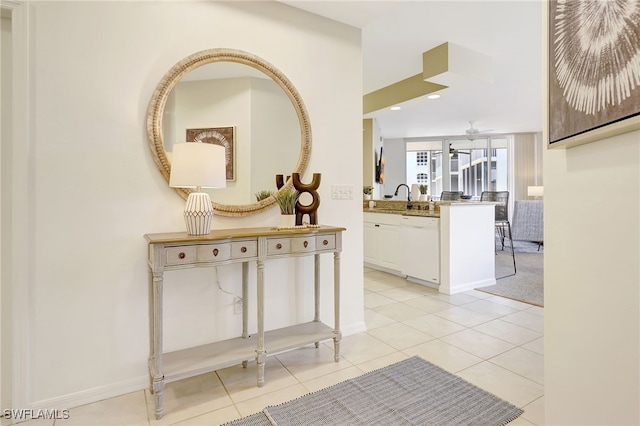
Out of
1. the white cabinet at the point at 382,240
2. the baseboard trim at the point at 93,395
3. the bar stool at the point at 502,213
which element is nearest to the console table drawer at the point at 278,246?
the baseboard trim at the point at 93,395

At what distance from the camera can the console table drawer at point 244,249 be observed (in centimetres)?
186

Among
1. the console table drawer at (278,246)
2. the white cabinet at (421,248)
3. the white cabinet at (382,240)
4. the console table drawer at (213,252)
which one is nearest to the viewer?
the console table drawer at (213,252)

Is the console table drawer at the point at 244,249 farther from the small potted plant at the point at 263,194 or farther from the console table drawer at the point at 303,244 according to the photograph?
the small potted plant at the point at 263,194

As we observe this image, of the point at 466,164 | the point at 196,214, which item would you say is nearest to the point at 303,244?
the point at 196,214

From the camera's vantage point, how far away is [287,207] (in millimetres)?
2201

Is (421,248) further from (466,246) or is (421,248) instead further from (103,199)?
(103,199)

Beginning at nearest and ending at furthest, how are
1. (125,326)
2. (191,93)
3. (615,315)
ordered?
(615,315) → (125,326) → (191,93)

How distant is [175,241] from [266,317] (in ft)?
3.15

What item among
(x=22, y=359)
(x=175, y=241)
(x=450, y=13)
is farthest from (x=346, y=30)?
(x=22, y=359)

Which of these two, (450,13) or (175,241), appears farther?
(450,13)

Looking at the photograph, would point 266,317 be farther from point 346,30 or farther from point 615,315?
point 346,30

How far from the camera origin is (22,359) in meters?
1.64

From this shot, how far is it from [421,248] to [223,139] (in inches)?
107

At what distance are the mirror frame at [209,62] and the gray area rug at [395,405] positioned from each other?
1.19 metres
